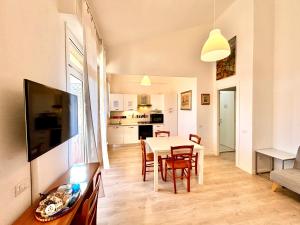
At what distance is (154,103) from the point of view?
7.00 meters

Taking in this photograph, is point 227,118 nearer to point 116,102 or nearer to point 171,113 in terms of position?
point 171,113

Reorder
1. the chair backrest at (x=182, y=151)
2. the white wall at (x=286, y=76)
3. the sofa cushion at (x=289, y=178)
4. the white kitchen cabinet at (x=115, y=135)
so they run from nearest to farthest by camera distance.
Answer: the sofa cushion at (x=289, y=178) → the chair backrest at (x=182, y=151) → the white wall at (x=286, y=76) → the white kitchen cabinet at (x=115, y=135)

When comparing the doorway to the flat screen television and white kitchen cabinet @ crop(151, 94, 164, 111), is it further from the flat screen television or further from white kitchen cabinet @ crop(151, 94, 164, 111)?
the flat screen television

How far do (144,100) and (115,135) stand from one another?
1.90m

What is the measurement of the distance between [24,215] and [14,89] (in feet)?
3.19

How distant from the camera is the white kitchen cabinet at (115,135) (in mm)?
6242

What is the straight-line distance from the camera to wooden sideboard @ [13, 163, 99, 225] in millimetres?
1165

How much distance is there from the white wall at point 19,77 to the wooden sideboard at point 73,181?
0.26 feet

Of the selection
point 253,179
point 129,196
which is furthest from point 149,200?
point 253,179

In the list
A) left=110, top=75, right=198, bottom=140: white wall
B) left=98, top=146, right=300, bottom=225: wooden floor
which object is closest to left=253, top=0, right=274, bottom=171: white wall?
left=98, top=146, right=300, bottom=225: wooden floor

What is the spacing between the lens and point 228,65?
444 cm

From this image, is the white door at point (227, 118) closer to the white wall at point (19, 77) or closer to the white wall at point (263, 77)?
the white wall at point (263, 77)

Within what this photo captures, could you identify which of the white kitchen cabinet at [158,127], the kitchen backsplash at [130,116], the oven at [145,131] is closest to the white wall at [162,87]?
the white kitchen cabinet at [158,127]

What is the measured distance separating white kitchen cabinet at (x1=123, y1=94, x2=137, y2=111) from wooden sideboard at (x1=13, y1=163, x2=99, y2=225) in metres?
4.35
